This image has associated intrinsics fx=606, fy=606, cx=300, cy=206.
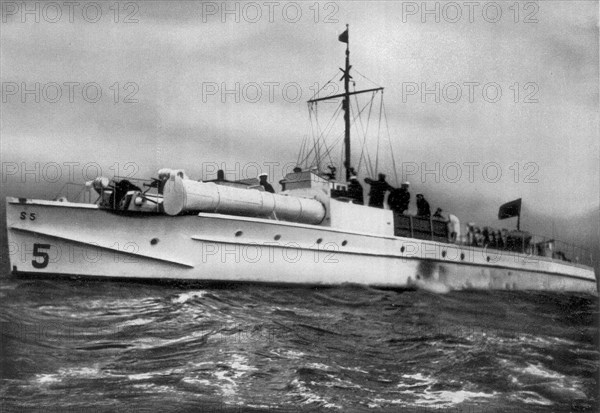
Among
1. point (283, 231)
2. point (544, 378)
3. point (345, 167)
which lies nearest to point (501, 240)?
point (345, 167)

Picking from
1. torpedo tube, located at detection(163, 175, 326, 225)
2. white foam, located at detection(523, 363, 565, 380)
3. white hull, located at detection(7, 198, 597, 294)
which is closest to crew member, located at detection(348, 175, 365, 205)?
white hull, located at detection(7, 198, 597, 294)

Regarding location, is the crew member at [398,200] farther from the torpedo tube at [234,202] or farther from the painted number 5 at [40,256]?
the painted number 5 at [40,256]

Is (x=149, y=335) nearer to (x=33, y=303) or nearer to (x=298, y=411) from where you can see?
(x=33, y=303)

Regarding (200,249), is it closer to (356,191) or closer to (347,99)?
(356,191)

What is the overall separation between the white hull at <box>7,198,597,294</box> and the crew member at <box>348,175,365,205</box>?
1702 mm

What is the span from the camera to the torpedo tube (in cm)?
1488

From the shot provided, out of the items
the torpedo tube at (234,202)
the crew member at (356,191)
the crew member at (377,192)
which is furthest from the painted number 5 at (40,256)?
the crew member at (377,192)

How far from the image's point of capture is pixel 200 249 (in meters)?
15.6

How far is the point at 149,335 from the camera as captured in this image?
1083 cm

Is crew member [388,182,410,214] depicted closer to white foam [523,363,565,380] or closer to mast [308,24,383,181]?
mast [308,24,383,181]

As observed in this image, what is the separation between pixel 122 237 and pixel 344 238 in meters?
6.92

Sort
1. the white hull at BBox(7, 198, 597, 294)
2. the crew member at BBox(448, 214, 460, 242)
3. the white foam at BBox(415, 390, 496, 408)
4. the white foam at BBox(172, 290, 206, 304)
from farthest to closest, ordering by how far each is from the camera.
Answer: the crew member at BBox(448, 214, 460, 242)
the white hull at BBox(7, 198, 597, 294)
the white foam at BBox(172, 290, 206, 304)
the white foam at BBox(415, 390, 496, 408)

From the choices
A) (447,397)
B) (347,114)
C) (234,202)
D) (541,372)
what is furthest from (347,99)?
(447,397)

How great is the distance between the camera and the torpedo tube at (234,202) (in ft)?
48.8
